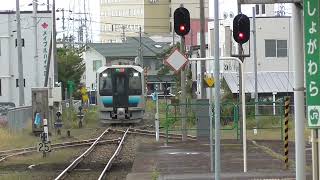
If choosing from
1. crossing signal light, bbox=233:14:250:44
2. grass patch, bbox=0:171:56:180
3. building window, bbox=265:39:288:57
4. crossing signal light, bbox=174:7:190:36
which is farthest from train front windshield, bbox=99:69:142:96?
crossing signal light, bbox=233:14:250:44

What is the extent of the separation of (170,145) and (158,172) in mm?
8323

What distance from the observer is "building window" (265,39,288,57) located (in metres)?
49.9

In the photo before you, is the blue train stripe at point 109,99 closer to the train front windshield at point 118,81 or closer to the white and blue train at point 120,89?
the white and blue train at point 120,89

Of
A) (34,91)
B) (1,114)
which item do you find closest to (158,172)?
(34,91)

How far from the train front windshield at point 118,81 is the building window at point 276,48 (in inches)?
610

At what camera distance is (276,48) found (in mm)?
50156

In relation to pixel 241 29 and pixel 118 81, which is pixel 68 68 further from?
pixel 241 29

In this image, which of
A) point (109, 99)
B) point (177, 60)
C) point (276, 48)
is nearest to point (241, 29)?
point (177, 60)

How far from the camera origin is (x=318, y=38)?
659 cm

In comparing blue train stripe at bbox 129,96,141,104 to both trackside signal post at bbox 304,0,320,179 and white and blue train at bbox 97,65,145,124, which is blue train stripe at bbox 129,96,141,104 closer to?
white and blue train at bbox 97,65,145,124

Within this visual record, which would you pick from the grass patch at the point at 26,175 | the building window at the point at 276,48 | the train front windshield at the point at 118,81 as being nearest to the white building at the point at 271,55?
the building window at the point at 276,48

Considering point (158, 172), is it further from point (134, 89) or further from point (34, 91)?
point (134, 89)

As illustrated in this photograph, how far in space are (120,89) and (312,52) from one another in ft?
103

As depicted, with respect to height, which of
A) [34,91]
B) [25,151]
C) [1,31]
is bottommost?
[25,151]
